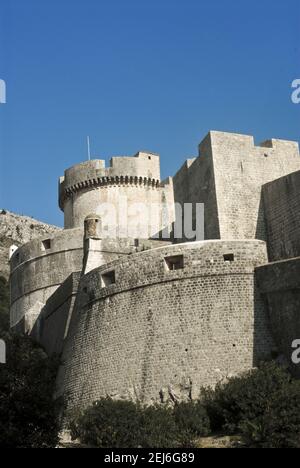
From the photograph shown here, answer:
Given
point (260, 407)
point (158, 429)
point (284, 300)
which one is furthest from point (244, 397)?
point (284, 300)

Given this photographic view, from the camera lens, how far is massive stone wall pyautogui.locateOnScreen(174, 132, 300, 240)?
28.6 metres

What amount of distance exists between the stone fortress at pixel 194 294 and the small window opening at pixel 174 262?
0.03 metres

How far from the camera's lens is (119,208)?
35.5 m

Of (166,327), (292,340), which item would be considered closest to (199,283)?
(166,327)

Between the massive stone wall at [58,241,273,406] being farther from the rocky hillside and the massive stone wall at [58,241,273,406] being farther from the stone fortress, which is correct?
the rocky hillside

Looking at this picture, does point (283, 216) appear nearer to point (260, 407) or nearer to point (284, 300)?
point (284, 300)

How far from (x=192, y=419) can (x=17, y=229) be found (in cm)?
5741

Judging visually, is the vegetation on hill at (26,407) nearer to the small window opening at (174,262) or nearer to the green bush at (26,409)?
the green bush at (26,409)

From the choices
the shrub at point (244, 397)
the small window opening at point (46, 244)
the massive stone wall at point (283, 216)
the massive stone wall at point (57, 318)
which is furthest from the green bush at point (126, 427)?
the small window opening at point (46, 244)

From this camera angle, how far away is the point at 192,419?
19.4 m

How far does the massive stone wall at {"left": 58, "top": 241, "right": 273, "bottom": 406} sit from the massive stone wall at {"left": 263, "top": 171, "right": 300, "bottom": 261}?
13.0ft

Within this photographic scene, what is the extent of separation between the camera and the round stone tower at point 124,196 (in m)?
35.5

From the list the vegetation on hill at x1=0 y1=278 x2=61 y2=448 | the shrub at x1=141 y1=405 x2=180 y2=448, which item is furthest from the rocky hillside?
the shrub at x1=141 y1=405 x2=180 y2=448
